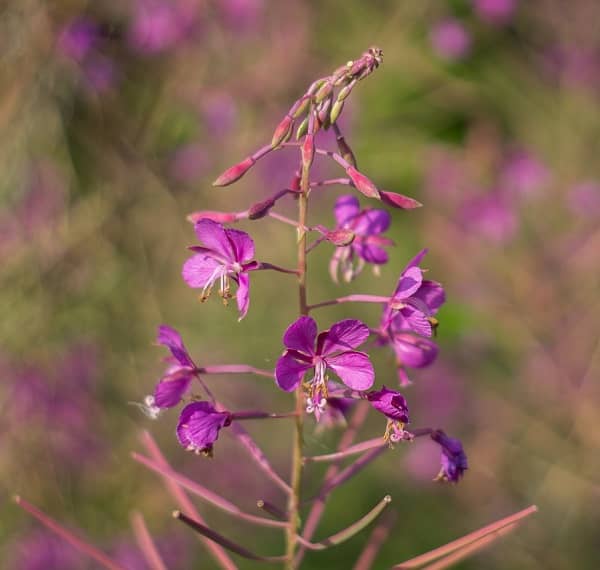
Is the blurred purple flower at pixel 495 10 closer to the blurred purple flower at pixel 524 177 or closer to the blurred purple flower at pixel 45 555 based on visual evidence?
the blurred purple flower at pixel 524 177

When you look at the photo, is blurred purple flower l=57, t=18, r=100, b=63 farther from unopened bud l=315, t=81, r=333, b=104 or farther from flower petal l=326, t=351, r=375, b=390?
flower petal l=326, t=351, r=375, b=390

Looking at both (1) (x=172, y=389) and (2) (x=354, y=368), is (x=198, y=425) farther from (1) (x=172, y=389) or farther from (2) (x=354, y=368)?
(2) (x=354, y=368)

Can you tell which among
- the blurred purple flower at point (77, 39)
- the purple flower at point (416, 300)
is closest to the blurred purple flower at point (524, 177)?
the blurred purple flower at point (77, 39)

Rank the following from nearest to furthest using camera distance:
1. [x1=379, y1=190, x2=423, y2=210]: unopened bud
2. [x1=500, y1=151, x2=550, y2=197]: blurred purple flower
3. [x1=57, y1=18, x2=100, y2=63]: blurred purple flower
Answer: [x1=379, y1=190, x2=423, y2=210]: unopened bud < [x1=57, y1=18, x2=100, y2=63]: blurred purple flower < [x1=500, y1=151, x2=550, y2=197]: blurred purple flower

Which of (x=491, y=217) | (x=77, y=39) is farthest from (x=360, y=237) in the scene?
(x=491, y=217)

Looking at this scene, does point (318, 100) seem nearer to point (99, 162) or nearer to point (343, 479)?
point (343, 479)

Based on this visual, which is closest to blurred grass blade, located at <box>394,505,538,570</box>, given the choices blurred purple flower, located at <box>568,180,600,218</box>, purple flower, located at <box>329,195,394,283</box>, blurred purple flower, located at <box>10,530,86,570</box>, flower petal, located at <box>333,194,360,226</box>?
purple flower, located at <box>329,195,394,283</box>
